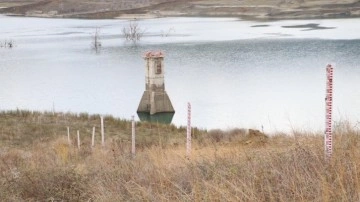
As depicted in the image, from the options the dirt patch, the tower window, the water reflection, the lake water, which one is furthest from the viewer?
the tower window

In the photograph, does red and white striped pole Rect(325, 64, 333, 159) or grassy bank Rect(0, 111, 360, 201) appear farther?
red and white striped pole Rect(325, 64, 333, 159)

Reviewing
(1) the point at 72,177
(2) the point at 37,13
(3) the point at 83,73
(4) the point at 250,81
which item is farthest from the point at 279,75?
(2) the point at 37,13

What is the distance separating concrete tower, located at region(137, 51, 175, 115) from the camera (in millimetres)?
31297

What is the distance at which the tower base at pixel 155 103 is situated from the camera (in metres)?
31.3

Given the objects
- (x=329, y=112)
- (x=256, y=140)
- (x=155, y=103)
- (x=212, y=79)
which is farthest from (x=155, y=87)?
(x=329, y=112)

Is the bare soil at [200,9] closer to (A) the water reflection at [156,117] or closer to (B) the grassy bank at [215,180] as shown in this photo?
(A) the water reflection at [156,117]

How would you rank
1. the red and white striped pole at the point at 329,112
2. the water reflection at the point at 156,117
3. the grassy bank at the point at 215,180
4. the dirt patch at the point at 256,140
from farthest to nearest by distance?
the water reflection at the point at 156,117
the dirt patch at the point at 256,140
the red and white striped pole at the point at 329,112
the grassy bank at the point at 215,180

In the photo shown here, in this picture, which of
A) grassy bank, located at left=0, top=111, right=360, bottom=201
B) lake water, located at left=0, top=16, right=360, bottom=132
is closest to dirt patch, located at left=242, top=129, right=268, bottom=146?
lake water, located at left=0, top=16, right=360, bottom=132

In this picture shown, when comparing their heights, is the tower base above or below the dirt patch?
below

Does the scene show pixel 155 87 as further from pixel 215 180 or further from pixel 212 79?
pixel 215 180

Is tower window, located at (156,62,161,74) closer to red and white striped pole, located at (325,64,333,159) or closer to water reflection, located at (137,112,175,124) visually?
water reflection, located at (137,112,175,124)

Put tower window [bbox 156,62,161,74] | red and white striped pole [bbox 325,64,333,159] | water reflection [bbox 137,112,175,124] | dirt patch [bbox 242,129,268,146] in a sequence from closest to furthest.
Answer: red and white striped pole [bbox 325,64,333,159] → dirt patch [bbox 242,129,268,146] → water reflection [bbox 137,112,175,124] → tower window [bbox 156,62,161,74]

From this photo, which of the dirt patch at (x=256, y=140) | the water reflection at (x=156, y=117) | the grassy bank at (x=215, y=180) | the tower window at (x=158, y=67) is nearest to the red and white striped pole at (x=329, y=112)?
the grassy bank at (x=215, y=180)

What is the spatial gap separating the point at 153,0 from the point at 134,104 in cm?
16682
